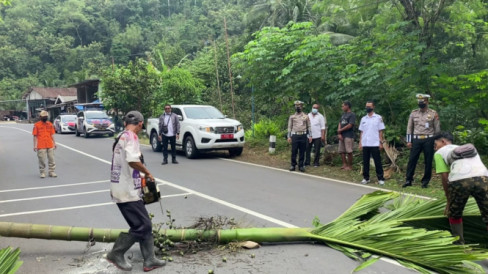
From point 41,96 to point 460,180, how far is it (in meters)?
61.8

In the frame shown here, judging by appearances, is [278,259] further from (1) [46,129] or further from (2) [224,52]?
(2) [224,52]

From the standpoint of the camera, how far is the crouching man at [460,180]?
4.46 metres

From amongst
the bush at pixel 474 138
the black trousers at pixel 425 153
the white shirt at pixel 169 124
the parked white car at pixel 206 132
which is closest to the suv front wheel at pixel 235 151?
the parked white car at pixel 206 132

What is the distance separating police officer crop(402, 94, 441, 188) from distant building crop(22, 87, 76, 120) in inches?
2155

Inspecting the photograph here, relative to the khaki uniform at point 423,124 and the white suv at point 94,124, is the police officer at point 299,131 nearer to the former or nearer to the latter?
the khaki uniform at point 423,124

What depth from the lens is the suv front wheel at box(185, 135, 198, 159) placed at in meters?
13.4

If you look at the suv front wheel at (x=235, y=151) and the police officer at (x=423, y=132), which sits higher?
the police officer at (x=423, y=132)

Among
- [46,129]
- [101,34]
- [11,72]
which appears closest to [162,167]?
[46,129]

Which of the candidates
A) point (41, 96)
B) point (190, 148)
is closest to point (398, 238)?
point (190, 148)

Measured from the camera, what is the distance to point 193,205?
23.8ft

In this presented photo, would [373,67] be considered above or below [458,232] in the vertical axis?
above

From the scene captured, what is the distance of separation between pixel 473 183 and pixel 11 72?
82297 mm

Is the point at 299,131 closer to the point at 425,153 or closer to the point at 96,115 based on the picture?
the point at 425,153

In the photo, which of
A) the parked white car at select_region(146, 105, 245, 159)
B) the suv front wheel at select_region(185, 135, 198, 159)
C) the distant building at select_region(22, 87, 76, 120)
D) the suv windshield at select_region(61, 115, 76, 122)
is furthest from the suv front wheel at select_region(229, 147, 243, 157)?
the distant building at select_region(22, 87, 76, 120)
